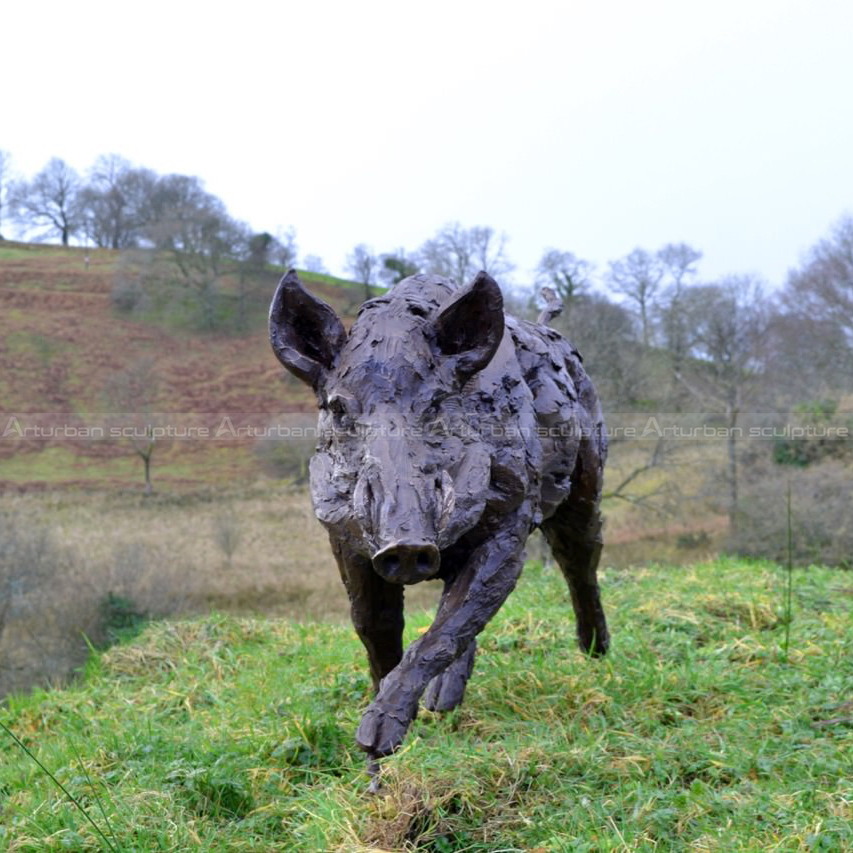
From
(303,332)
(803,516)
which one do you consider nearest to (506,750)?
(303,332)

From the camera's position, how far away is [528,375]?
14.5 ft

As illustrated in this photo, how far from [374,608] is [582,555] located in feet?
5.84

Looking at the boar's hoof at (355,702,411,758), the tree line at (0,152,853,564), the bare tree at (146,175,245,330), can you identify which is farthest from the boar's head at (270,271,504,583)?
the bare tree at (146,175,245,330)

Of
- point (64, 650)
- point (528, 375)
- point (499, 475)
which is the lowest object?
point (64, 650)

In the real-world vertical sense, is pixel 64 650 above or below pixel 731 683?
below

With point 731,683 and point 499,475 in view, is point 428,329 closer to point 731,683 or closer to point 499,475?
point 499,475

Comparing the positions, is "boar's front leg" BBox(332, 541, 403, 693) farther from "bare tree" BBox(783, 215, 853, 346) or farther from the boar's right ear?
"bare tree" BBox(783, 215, 853, 346)

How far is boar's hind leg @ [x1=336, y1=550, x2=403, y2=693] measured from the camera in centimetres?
380

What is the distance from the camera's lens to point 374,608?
3.93 metres

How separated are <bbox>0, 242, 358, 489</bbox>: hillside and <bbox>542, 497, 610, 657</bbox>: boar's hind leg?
39.8 ft

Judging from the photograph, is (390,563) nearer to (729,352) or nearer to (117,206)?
(729,352)

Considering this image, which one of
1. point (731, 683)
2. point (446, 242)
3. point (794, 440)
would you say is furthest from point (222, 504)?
point (731, 683)

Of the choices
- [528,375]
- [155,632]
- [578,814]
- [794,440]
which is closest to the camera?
[578,814]

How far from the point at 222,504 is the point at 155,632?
8098 mm
